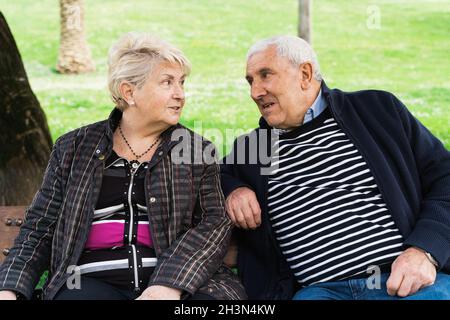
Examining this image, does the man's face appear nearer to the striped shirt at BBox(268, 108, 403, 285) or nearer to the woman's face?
the striped shirt at BBox(268, 108, 403, 285)

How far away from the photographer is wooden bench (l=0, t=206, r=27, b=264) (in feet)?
11.3

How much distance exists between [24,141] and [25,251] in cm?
190

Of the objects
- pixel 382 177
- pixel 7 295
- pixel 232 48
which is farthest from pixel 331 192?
pixel 232 48

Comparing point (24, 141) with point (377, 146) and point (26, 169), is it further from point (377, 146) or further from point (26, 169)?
point (377, 146)

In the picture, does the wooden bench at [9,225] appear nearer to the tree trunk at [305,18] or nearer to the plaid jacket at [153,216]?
the plaid jacket at [153,216]

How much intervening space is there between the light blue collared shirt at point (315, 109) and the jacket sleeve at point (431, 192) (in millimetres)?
352

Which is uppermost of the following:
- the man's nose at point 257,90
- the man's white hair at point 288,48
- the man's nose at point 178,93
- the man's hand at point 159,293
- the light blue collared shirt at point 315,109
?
the man's white hair at point 288,48

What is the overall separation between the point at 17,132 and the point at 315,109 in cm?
229

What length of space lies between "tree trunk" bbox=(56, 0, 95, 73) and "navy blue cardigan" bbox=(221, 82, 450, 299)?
12.1 m

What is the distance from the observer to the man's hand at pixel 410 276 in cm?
291

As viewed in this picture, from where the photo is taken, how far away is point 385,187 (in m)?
3.18

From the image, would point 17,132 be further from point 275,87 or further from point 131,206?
point 275,87

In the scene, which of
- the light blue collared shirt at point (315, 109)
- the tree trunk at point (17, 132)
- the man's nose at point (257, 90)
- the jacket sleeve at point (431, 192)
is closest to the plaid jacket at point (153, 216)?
the man's nose at point (257, 90)

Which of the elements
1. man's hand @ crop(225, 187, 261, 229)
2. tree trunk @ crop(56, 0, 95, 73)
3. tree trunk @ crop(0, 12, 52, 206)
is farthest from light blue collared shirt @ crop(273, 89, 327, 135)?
tree trunk @ crop(56, 0, 95, 73)
